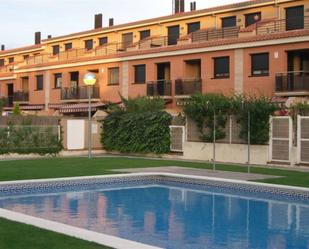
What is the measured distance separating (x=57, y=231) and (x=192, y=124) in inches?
739

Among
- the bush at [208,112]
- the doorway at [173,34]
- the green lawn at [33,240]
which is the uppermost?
the doorway at [173,34]

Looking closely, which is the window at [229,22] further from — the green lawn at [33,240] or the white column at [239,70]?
the green lawn at [33,240]

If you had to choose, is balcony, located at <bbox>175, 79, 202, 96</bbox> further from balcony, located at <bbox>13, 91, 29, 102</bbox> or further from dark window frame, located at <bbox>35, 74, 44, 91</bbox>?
balcony, located at <bbox>13, 91, 29, 102</bbox>

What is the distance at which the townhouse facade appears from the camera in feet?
114

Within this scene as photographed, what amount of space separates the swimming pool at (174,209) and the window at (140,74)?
23593mm

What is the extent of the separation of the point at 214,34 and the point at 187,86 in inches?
164

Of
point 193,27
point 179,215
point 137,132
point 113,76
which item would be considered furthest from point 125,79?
point 179,215

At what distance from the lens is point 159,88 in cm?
4188

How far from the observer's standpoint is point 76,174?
2005cm

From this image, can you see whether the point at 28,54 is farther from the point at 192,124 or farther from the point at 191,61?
the point at 192,124

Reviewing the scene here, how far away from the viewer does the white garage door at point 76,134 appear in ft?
104

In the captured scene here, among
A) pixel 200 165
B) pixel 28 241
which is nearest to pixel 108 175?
pixel 200 165

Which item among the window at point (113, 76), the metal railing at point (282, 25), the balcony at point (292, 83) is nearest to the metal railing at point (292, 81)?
the balcony at point (292, 83)

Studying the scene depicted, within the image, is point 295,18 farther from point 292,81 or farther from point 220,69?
point 220,69
